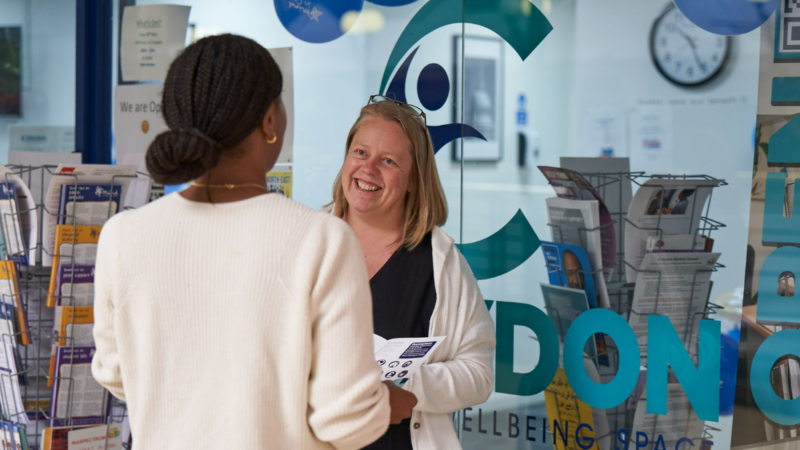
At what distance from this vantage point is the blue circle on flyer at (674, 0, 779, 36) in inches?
93.9

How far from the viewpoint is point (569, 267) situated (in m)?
2.66

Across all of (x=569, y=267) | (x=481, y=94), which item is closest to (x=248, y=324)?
(x=569, y=267)

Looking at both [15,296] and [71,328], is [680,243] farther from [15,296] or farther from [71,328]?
[15,296]

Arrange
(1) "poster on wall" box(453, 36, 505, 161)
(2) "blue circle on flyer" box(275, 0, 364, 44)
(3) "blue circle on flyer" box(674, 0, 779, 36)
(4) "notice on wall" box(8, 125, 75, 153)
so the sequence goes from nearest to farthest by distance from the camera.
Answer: (3) "blue circle on flyer" box(674, 0, 779, 36) → (1) "poster on wall" box(453, 36, 505, 161) → (2) "blue circle on flyer" box(275, 0, 364, 44) → (4) "notice on wall" box(8, 125, 75, 153)

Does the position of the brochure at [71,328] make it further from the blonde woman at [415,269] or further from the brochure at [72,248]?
the blonde woman at [415,269]

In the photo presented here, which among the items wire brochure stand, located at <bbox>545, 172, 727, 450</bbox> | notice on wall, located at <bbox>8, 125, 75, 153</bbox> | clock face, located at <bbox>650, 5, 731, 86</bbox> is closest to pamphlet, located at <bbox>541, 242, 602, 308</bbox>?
wire brochure stand, located at <bbox>545, 172, 727, 450</bbox>

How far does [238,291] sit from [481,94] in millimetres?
1899

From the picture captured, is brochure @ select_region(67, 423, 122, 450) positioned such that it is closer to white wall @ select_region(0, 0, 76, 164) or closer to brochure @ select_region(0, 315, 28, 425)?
brochure @ select_region(0, 315, 28, 425)

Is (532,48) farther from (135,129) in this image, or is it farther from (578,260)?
(135,129)

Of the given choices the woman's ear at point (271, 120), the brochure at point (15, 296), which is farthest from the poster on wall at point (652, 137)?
the brochure at point (15, 296)

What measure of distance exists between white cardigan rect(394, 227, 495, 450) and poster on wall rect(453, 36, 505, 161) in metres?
0.85

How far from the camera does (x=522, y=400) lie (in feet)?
9.11

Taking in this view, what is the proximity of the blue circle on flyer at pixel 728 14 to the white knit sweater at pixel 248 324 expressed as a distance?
1.86m

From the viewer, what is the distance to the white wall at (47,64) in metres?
3.46
